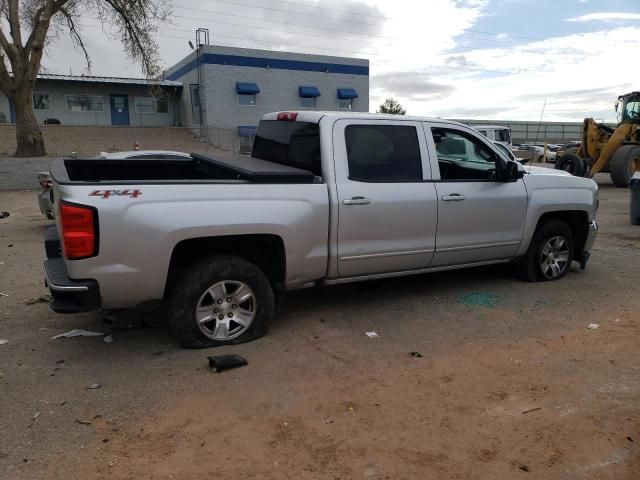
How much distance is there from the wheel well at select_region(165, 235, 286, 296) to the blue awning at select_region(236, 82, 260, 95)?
30.9 meters

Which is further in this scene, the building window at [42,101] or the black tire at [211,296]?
the building window at [42,101]

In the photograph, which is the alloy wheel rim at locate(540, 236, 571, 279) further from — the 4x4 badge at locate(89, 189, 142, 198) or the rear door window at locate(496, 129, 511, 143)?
the rear door window at locate(496, 129, 511, 143)

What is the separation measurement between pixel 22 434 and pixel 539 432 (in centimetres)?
317

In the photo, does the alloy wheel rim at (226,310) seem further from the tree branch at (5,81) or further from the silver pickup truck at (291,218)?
the tree branch at (5,81)

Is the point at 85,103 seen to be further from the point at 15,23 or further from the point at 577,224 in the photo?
the point at 577,224

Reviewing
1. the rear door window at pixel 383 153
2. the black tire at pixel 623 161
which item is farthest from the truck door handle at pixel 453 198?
the black tire at pixel 623 161

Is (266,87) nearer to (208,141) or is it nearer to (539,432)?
(208,141)

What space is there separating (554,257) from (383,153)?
112 inches

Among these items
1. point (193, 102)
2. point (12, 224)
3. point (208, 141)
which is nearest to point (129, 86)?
point (193, 102)

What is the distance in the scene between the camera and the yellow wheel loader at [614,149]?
58.8 feet

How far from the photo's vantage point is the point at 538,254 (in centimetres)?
646

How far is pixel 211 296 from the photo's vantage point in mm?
4434

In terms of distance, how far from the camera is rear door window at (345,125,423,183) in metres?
5.05

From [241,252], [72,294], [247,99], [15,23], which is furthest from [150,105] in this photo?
[72,294]
